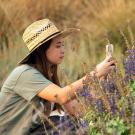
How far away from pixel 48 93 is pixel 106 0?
5289mm

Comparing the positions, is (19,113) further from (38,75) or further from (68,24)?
(68,24)

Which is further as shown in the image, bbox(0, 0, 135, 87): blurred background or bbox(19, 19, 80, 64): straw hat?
bbox(0, 0, 135, 87): blurred background

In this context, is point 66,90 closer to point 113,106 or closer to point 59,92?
point 59,92

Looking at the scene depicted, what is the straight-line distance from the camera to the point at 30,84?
178 inches

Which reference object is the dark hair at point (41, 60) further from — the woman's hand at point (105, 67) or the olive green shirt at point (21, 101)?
the woman's hand at point (105, 67)

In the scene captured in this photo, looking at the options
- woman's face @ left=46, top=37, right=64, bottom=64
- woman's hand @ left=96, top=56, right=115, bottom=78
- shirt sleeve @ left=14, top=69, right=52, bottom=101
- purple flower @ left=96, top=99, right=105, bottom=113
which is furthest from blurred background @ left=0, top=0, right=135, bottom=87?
purple flower @ left=96, top=99, right=105, bottom=113

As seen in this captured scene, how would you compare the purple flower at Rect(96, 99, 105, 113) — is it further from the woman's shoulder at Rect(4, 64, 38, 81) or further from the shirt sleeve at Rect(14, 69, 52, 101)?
the woman's shoulder at Rect(4, 64, 38, 81)

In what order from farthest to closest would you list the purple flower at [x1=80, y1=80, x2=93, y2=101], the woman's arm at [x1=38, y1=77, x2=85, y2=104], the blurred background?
the blurred background, the woman's arm at [x1=38, y1=77, x2=85, y2=104], the purple flower at [x1=80, y1=80, x2=93, y2=101]

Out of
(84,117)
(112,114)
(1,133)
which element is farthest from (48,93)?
(112,114)

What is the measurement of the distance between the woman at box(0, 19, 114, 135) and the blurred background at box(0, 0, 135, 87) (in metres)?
2.69

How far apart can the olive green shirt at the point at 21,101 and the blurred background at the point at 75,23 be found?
9.02ft

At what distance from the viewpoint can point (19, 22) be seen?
30.5ft

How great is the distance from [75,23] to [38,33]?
15.5ft

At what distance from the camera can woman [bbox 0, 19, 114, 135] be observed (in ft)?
14.8
